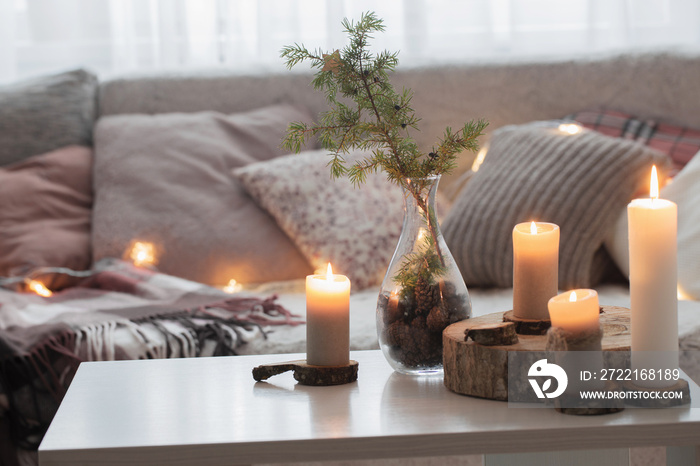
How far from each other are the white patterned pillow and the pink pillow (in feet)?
1.37

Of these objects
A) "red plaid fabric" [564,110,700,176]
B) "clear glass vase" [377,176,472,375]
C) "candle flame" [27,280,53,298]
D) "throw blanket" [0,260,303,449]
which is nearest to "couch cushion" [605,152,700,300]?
"red plaid fabric" [564,110,700,176]

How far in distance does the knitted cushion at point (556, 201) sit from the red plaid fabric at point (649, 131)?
7.3 inches

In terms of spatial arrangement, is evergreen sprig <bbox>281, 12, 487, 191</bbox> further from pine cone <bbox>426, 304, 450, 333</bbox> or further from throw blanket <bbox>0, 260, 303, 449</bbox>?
throw blanket <bbox>0, 260, 303, 449</bbox>

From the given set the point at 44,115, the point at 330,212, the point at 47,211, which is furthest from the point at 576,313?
the point at 44,115

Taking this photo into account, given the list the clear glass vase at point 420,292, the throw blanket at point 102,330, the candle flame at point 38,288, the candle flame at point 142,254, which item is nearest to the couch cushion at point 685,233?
the throw blanket at point 102,330

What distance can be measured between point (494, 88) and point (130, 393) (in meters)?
1.40

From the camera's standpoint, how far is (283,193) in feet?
5.73

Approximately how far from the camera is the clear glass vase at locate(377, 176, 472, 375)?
31.5 inches

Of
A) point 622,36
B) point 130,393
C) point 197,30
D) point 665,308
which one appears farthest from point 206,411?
point 622,36

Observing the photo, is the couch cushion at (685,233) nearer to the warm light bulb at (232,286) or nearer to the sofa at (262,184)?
the sofa at (262,184)

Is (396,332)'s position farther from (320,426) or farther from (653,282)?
(653,282)

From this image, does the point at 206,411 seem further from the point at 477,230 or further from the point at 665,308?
the point at 477,230

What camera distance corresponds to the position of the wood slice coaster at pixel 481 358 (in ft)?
2.41

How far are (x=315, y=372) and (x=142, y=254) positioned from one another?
1.02 m
